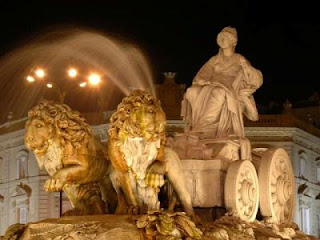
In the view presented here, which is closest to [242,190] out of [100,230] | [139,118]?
[139,118]

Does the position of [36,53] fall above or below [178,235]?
above

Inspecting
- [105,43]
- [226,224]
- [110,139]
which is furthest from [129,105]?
[105,43]

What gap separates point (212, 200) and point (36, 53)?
12166 millimetres

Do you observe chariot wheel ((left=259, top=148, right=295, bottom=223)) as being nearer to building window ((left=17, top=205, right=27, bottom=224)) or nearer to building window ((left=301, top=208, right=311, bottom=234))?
building window ((left=301, top=208, right=311, bottom=234))

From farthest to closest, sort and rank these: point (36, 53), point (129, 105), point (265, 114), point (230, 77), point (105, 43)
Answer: point (265, 114)
point (36, 53)
point (105, 43)
point (230, 77)
point (129, 105)

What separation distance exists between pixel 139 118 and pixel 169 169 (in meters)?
1.09

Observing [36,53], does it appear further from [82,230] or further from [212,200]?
[82,230]

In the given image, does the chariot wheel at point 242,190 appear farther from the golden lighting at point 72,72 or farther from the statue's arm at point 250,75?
the golden lighting at point 72,72

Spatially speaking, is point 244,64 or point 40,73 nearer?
point 244,64

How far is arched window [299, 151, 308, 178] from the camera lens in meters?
60.7

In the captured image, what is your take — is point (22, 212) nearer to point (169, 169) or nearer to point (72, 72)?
point (72, 72)

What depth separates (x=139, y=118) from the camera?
12.3m

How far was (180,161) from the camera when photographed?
13.7 metres

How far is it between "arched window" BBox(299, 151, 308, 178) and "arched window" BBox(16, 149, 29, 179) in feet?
54.4
